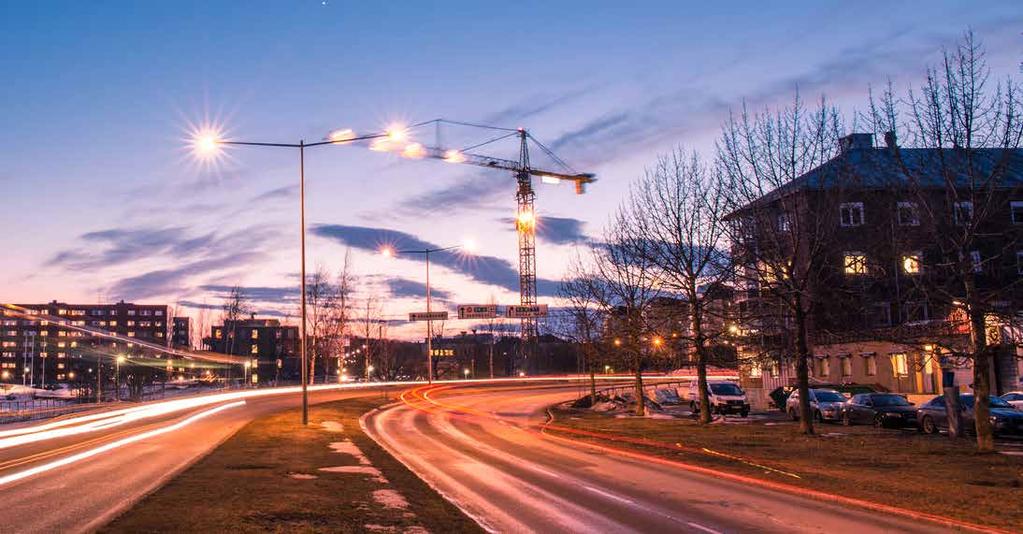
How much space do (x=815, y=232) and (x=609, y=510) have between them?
13.2m

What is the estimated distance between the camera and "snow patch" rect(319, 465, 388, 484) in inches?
636

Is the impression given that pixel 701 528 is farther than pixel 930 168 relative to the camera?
No

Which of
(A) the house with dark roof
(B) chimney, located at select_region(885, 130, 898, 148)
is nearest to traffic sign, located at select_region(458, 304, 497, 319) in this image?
(A) the house with dark roof

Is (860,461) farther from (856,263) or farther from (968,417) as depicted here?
(968,417)

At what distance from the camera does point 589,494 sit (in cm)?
1451

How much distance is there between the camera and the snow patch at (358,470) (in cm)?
1616

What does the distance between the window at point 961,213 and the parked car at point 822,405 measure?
14.7 meters

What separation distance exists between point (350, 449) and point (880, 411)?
1909 cm

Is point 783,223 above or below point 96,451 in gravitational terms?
above

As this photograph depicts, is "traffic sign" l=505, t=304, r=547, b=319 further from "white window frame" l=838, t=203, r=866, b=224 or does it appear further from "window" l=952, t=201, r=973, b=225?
"window" l=952, t=201, r=973, b=225


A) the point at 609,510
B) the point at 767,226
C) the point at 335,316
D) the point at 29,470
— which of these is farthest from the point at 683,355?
the point at 335,316

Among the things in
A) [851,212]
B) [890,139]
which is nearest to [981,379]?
[890,139]

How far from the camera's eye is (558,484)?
15.9m

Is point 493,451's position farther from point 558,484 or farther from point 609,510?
point 609,510
